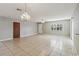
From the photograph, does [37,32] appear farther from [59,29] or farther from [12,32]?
[12,32]

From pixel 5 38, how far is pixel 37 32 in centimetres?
877

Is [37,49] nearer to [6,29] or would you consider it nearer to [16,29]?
[6,29]

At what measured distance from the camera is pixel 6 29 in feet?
27.8

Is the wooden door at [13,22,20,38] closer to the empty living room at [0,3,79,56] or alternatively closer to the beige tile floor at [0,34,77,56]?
the empty living room at [0,3,79,56]

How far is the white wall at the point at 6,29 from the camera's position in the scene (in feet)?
26.1

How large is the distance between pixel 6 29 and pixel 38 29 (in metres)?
8.83

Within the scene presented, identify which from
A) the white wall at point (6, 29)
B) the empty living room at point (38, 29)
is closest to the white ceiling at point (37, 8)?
the empty living room at point (38, 29)

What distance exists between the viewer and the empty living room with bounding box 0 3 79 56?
4.43 m

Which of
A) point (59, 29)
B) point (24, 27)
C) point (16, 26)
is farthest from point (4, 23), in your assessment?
point (59, 29)

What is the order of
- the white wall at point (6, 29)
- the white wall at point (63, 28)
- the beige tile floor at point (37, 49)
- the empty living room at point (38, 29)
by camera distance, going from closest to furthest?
the beige tile floor at point (37, 49), the empty living room at point (38, 29), the white wall at point (6, 29), the white wall at point (63, 28)

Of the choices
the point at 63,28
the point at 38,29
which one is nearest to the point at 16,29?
the point at 38,29

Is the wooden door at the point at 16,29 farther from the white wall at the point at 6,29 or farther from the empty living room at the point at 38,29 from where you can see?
the white wall at the point at 6,29

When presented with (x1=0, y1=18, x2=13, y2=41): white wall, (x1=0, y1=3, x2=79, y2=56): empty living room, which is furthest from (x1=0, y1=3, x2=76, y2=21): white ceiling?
(x1=0, y1=18, x2=13, y2=41): white wall

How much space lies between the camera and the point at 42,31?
1719cm
